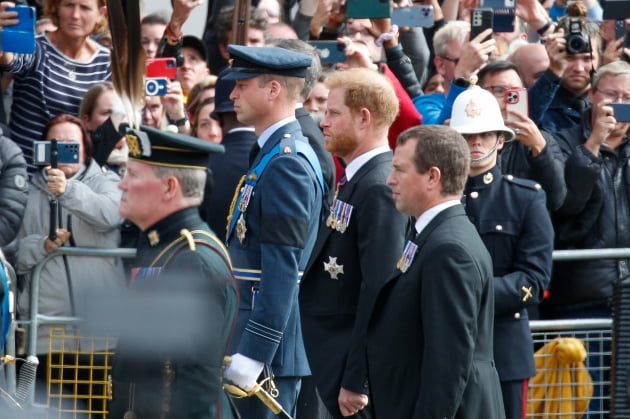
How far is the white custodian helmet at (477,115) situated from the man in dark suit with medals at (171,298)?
228 cm

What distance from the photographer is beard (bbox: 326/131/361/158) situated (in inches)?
241

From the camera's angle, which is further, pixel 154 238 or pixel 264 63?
pixel 264 63

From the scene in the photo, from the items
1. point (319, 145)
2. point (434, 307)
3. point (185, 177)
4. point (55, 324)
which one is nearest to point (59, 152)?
point (55, 324)

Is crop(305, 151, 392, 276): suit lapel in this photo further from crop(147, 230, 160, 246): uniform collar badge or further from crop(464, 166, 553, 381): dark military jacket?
crop(147, 230, 160, 246): uniform collar badge

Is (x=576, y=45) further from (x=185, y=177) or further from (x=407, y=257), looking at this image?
(x=185, y=177)

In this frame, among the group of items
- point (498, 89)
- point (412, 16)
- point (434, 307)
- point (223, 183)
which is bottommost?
point (223, 183)

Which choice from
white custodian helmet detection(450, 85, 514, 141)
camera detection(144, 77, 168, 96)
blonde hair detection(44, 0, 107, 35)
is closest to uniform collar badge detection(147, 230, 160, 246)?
white custodian helmet detection(450, 85, 514, 141)

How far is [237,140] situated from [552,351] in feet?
7.18

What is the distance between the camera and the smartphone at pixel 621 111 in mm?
7766

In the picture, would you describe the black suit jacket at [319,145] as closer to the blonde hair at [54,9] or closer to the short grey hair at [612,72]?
the blonde hair at [54,9]

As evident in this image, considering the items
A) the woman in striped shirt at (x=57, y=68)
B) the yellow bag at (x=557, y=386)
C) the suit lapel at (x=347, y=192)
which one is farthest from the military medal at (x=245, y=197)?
the yellow bag at (x=557, y=386)

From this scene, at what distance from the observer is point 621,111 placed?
7785 mm

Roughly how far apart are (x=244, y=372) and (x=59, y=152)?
209 cm

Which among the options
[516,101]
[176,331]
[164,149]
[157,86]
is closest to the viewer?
[176,331]
